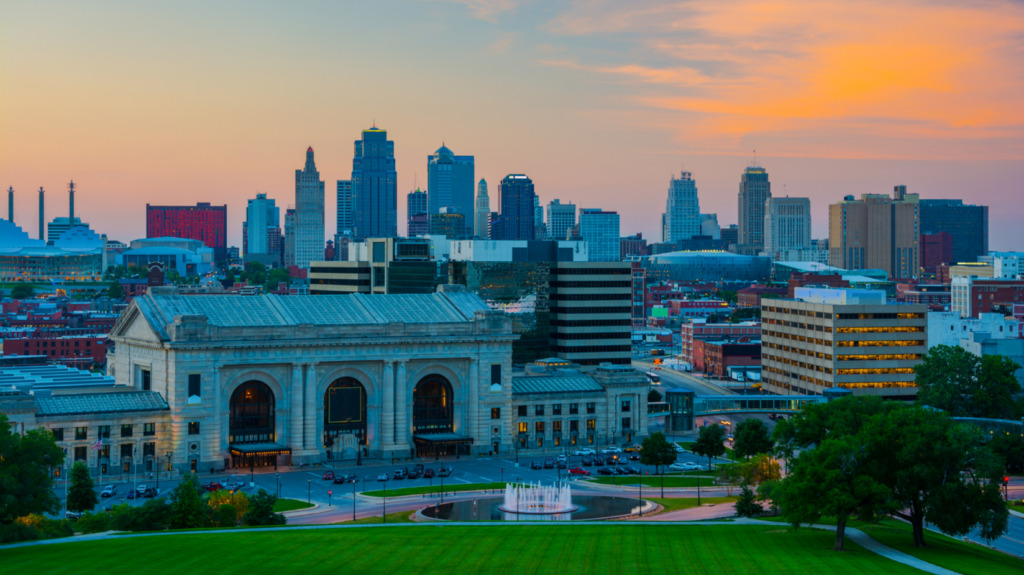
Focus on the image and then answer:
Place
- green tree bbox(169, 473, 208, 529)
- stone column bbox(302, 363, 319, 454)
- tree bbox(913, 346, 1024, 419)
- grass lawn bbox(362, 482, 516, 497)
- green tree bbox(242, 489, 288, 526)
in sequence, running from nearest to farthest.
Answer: green tree bbox(169, 473, 208, 529) → green tree bbox(242, 489, 288, 526) → grass lawn bbox(362, 482, 516, 497) → stone column bbox(302, 363, 319, 454) → tree bbox(913, 346, 1024, 419)

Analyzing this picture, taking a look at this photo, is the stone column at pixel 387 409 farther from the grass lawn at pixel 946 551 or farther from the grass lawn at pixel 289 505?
the grass lawn at pixel 946 551

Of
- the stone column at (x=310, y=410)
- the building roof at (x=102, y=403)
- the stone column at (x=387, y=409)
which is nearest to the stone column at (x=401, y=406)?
the stone column at (x=387, y=409)

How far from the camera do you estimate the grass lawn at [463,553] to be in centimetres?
8381

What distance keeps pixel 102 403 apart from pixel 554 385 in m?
60.0

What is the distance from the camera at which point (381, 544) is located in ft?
307

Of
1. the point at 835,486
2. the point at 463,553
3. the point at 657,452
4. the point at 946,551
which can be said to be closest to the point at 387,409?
the point at 657,452

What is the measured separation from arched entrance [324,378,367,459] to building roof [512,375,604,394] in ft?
71.3

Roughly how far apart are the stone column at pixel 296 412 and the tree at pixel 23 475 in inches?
2175

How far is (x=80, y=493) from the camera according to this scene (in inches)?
4626

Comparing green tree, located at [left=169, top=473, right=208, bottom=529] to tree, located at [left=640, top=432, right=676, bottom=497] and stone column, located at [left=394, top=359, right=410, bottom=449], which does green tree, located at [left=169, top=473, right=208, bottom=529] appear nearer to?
stone column, located at [left=394, top=359, right=410, bottom=449]

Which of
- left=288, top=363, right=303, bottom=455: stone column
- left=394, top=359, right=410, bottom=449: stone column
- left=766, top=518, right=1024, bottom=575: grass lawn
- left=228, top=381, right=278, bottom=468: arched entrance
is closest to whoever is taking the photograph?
left=766, top=518, right=1024, bottom=575: grass lawn

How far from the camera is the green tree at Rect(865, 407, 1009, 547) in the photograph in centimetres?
9575

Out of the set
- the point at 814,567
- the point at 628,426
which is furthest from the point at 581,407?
the point at 814,567

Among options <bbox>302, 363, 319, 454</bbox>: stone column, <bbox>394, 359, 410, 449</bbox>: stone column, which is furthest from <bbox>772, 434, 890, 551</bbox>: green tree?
<bbox>302, 363, 319, 454</bbox>: stone column
